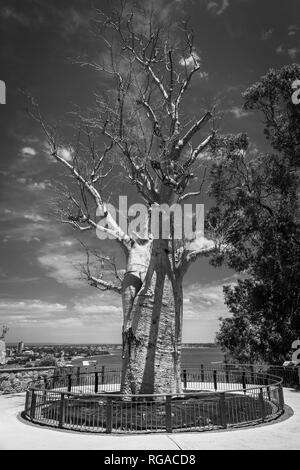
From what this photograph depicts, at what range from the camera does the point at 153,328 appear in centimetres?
1258

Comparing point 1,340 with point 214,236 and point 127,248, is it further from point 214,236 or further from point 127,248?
point 214,236

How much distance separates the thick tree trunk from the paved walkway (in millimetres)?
3904

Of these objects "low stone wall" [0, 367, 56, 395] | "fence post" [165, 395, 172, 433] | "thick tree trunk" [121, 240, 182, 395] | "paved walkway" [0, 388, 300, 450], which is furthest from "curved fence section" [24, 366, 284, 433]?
"low stone wall" [0, 367, 56, 395]

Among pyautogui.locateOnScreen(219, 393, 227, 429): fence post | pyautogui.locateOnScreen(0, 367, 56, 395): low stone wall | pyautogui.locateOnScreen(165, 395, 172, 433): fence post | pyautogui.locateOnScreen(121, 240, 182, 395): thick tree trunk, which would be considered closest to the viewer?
pyautogui.locateOnScreen(165, 395, 172, 433): fence post

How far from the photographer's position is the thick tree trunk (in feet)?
40.4

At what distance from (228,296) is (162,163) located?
729 inches

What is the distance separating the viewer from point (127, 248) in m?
14.4

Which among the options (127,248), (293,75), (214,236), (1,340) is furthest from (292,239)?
(1,340)

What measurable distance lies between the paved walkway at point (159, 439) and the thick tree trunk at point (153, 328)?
390cm

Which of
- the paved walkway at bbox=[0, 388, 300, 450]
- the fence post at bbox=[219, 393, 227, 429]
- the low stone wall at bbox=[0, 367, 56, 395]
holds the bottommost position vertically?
the low stone wall at bbox=[0, 367, 56, 395]

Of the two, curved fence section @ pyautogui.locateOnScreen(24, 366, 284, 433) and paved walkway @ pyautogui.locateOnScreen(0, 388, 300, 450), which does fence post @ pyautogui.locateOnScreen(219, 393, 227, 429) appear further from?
paved walkway @ pyautogui.locateOnScreen(0, 388, 300, 450)

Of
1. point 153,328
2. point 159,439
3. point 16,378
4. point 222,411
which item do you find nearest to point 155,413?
point 159,439

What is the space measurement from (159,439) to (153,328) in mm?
5013
